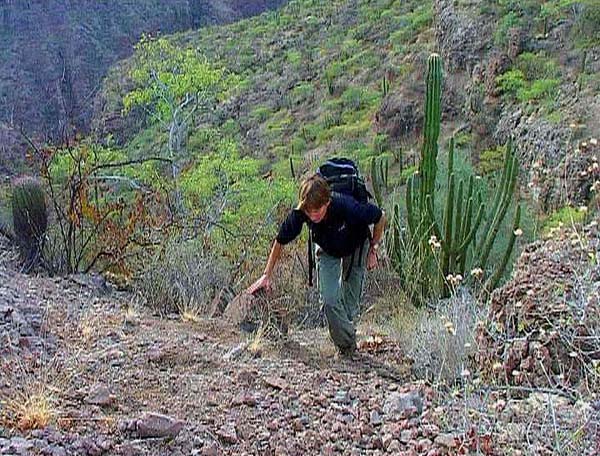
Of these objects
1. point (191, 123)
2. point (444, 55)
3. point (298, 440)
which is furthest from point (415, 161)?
point (298, 440)

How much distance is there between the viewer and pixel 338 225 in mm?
5480

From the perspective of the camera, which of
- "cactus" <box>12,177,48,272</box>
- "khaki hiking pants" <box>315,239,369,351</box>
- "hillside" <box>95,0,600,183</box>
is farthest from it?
"hillside" <box>95,0,600,183</box>

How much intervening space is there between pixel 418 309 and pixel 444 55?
1661 centimetres

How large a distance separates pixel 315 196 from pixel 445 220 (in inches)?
122

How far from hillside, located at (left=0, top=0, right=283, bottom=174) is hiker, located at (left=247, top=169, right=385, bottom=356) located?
26.7m

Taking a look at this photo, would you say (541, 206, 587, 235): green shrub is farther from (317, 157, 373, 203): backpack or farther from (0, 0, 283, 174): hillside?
(0, 0, 283, 174): hillside

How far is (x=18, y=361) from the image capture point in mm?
4398

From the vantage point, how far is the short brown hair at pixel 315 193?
514 centimetres

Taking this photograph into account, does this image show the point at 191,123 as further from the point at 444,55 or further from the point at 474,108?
the point at 474,108

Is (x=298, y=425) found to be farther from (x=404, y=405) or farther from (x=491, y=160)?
(x=491, y=160)

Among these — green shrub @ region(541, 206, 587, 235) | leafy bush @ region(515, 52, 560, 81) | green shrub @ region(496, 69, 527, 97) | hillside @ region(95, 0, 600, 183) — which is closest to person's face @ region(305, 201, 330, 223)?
green shrub @ region(541, 206, 587, 235)

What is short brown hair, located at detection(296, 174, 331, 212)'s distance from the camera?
202 inches

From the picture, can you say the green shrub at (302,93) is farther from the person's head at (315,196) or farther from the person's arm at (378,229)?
the person's head at (315,196)

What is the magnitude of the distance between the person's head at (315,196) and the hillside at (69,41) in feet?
89.0
